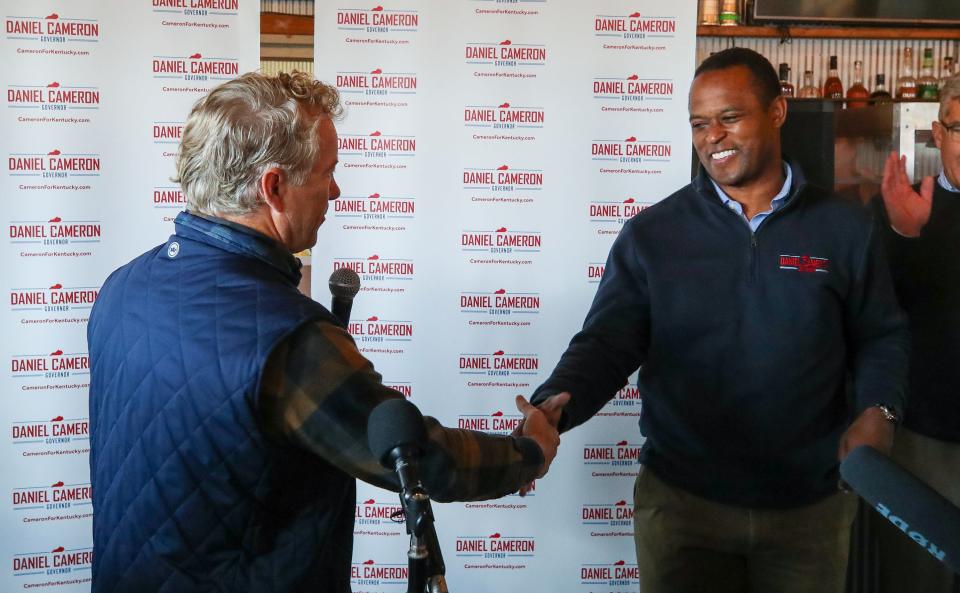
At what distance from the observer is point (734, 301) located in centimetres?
230

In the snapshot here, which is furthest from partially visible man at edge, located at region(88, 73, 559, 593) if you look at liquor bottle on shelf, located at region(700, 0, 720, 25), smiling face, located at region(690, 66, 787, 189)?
liquor bottle on shelf, located at region(700, 0, 720, 25)

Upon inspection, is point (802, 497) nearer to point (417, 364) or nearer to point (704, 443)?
point (704, 443)

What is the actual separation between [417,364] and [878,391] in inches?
72.7

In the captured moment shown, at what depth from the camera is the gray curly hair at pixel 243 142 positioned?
61.6 inches

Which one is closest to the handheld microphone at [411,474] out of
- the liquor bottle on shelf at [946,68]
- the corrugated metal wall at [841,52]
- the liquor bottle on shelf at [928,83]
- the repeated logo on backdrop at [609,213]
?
the repeated logo on backdrop at [609,213]

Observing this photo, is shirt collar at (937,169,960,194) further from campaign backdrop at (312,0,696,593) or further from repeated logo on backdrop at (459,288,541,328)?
repeated logo on backdrop at (459,288,541,328)

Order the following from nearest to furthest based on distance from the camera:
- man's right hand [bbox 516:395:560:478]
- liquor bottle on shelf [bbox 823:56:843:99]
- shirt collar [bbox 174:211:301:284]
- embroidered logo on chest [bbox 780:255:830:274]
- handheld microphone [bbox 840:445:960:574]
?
handheld microphone [bbox 840:445:960:574] → shirt collar [bbox 174:211:301:284] → man's right hand [bbox 516:395:560:478] → embroidered logo on chest [bbox 780:255:830:274] → liquor bottle on shelf [bbox 823:56:843:99]

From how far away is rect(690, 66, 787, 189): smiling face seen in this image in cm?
238

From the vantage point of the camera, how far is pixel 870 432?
2.09 metres

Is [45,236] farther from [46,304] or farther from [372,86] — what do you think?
[372,86]

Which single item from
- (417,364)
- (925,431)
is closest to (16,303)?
(417,364)

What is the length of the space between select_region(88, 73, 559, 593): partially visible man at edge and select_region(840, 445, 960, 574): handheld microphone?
70cm

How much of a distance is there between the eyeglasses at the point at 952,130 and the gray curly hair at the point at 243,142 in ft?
6.68

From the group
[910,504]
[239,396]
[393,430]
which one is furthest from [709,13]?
[910,504]
